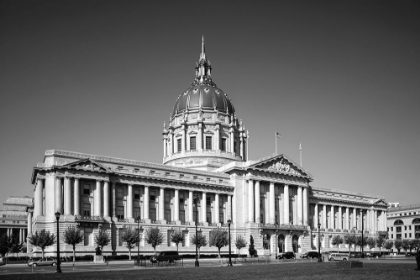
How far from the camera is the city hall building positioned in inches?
3935

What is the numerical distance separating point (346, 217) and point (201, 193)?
2091 inches

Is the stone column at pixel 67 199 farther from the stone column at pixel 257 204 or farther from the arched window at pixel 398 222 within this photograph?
the arched window at pixel 398 222

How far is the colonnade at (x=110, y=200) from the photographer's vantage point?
98500mm

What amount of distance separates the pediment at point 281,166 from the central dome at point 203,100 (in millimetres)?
28482

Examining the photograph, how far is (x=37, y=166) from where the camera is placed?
99.4 m

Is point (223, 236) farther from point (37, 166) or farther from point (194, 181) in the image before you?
point (37, 166)

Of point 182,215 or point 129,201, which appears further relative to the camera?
point 182,215

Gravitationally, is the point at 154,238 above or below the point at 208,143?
below

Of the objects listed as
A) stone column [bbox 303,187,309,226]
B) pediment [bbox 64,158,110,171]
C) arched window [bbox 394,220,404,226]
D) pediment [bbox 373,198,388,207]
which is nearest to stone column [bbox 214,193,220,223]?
stone column [bbox 303,187,309,226]

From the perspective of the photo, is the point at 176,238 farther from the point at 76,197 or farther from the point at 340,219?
the point at 340,219

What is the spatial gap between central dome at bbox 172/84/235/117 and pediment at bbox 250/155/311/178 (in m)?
28.5

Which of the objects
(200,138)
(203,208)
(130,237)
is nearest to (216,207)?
(203,208)

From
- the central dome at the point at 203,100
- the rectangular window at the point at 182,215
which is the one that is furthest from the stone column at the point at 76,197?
the central dome at the point at 203,100

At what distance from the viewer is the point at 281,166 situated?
5079 inches
